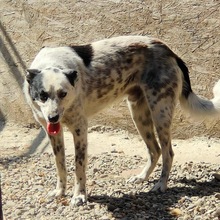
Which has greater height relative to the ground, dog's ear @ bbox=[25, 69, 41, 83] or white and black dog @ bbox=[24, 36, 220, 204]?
dog's ear @ bbox=[25, 69, 41, 83]

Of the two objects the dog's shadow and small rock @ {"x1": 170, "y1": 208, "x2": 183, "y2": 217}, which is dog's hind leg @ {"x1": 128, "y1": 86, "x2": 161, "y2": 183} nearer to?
the dog's shadow

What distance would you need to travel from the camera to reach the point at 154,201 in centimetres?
506

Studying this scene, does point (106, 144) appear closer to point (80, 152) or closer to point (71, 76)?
point (80, 152)

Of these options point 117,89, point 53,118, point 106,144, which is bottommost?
point 106,144

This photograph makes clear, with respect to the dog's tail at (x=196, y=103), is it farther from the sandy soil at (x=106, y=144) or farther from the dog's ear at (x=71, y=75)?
the dog's ear at (x=71, y=75)

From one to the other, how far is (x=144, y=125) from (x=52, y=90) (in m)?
1.44

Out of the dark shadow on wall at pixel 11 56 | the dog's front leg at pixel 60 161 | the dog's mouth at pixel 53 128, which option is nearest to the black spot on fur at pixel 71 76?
the dog's mouth at pixel 53 128

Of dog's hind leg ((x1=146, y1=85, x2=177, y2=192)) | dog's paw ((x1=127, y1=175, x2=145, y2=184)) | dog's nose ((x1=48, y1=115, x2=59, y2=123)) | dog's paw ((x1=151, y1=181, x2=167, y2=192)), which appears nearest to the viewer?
dog's nose ((x1=48, y1=115, x2=59, y2=123))

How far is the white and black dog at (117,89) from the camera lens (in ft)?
16.5

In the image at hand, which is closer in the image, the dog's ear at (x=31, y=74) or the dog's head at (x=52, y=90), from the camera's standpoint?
the dog's head at (x=52, y=90)

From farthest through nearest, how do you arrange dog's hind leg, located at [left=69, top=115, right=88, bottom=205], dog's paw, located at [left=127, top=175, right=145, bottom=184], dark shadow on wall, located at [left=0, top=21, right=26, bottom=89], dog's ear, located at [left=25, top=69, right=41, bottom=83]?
1. dark shadow on wall, located at [left=0, top=21, right=26, bottom=89]
2. dog's paw, located at [left=127, top=175, right=145, bottom=184]
3. dog's hind leg, located at [left=69, top=115, right=88, bottom=205]
4. dog's ear, located at [left=25, top=69, right=41, bottom=83]

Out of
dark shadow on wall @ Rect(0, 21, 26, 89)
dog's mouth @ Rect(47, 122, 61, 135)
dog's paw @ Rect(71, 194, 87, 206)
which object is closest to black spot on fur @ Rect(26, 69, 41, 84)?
dog's mouth @ Rect(47, 122, 61, 135)

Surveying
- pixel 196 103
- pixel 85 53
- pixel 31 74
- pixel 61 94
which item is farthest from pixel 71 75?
pixel 196 103

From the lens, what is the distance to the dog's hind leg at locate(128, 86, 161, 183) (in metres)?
5.71
